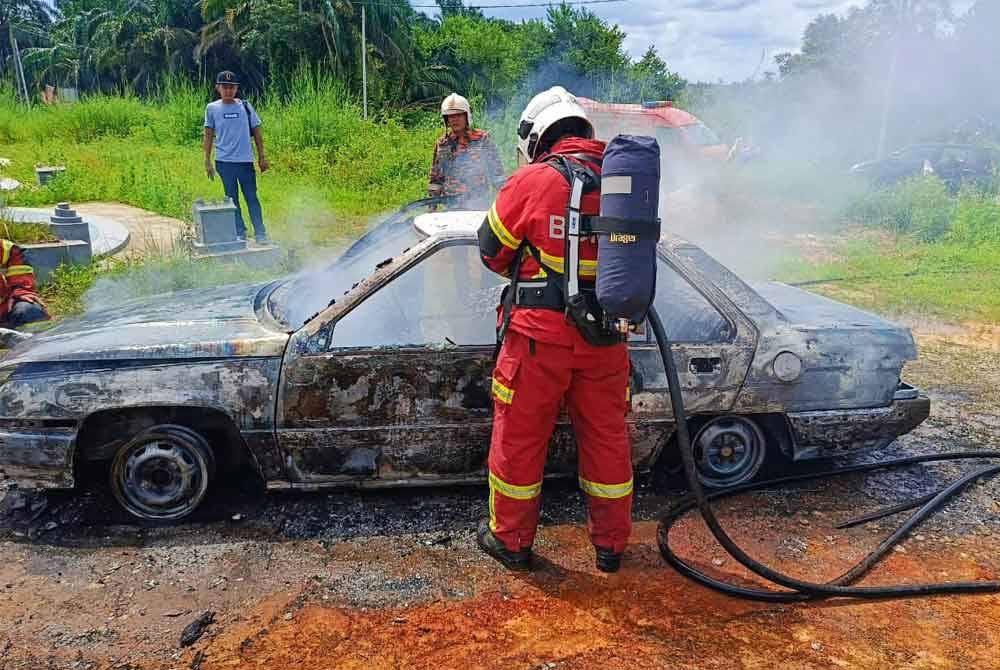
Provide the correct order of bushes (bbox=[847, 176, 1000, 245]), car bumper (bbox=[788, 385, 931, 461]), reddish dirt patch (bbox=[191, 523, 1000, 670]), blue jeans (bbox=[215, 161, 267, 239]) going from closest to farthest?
reddish dirt patch (bbox=[191, 523, 1000, 670]) → car bumper (bbox=[788, 385, 931, 461]) → blue jeans (bbox=[215, 161, 267, 239]) → bushes (bbox=[847, 176, 1000, 245])

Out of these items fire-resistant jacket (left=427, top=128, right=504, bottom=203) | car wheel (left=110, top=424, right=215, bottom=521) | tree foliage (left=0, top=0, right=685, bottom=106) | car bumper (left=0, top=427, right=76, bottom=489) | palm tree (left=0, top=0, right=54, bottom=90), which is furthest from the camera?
palm tree (left=0, top=0, right=54, bottom=90)

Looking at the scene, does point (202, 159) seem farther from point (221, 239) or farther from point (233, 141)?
point (221, 239)

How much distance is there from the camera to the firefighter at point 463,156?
6.07 m

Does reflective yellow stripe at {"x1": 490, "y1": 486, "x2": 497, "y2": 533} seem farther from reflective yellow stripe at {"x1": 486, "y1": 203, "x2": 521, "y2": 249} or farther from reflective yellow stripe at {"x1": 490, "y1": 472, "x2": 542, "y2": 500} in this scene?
reflective yellow stripe at {"x1": 486, "y1": 203, "x2": 521, "y2": 249}

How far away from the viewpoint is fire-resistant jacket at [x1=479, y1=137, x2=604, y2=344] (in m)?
2.90

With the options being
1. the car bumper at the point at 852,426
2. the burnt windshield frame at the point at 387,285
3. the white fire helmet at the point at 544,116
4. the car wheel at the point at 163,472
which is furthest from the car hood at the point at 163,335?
the car bumper at the point at 852,426

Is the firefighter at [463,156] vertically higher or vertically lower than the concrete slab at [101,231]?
higher

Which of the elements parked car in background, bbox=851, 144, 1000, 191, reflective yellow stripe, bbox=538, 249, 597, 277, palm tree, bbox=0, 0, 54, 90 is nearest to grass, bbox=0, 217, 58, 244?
reflective yellow stripe, bbox=538, 249, 597, 277

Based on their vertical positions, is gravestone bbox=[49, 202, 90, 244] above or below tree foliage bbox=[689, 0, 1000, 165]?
below

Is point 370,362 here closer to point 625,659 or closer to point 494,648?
point 494,648

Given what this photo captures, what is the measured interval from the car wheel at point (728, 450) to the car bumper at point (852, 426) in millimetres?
186

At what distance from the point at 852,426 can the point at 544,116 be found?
216 cm

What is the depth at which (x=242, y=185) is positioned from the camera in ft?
27.6

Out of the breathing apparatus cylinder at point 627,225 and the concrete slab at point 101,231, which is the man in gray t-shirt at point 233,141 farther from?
the breathing apparatus cylinder at point 627,225
